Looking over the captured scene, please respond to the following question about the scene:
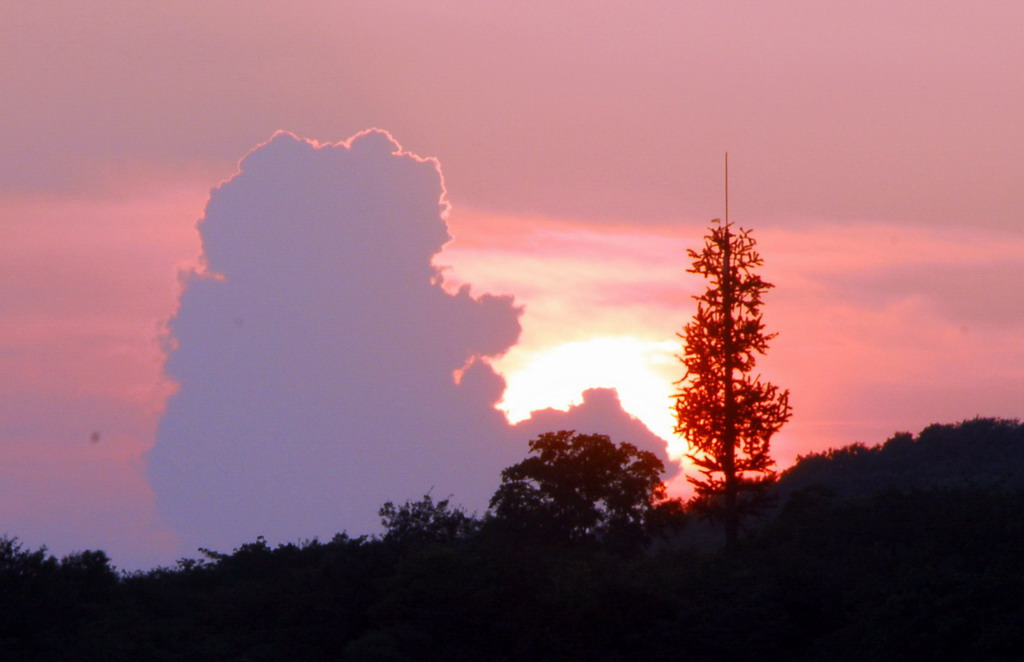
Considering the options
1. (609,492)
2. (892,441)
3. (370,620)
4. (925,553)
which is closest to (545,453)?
(609,492)

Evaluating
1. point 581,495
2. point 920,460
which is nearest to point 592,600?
point 581,495

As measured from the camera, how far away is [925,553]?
28.2m

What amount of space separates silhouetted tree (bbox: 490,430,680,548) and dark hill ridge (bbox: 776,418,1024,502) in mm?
15769

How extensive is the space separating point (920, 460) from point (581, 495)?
88.0ft

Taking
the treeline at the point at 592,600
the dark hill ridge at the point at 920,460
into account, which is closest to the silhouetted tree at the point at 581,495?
the treeline at the point at 592,600

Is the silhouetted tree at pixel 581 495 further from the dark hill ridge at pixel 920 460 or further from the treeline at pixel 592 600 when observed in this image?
the dark hill ridge at pixel 920 460

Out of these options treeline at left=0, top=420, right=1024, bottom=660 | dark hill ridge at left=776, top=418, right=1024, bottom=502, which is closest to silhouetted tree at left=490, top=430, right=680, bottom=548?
treeline at left=0, top=420, right=1024, bottom=660

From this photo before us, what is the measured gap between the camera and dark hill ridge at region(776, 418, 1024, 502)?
177 feet

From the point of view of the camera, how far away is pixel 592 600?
90.1 feet

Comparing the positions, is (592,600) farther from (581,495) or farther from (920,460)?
(920,460)

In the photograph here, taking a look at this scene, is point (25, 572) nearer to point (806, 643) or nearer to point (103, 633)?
point (103, 633)

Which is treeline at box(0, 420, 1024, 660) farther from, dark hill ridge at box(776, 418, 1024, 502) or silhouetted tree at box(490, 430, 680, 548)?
dark hill ridge at box(776, 418, 1024, 502)

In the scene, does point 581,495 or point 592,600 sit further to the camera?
point 581,495

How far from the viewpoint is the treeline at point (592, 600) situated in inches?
961
